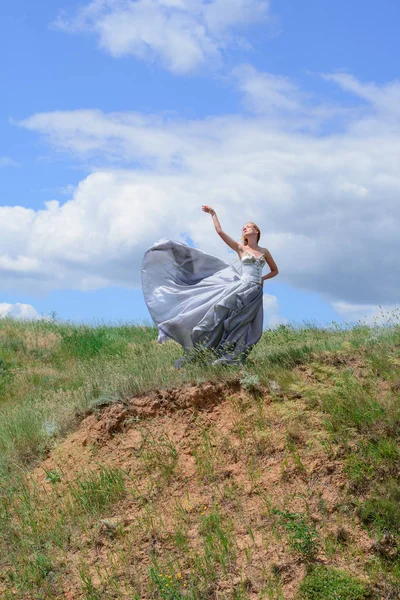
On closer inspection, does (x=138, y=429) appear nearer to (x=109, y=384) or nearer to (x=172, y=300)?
(x=109, y=384)

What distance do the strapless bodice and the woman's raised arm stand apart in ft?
1.06

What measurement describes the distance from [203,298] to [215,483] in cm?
371

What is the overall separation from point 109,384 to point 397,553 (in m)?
5.39

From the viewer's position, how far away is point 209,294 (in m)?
11.2

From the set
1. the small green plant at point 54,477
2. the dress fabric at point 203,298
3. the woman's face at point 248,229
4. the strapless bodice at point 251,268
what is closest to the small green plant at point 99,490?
the small green plant at point 54,477

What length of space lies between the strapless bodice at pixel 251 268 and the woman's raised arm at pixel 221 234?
32 cm

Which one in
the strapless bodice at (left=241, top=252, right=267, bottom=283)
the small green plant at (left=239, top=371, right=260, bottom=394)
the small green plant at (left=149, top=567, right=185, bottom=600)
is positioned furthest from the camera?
the strapless bodice at (left=241, top=252, right=267, bottom=283)

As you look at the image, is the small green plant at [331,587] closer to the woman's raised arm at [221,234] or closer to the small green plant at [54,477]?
the small green plant at [54,477]

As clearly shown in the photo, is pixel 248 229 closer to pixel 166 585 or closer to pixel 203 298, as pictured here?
pixel 203 298

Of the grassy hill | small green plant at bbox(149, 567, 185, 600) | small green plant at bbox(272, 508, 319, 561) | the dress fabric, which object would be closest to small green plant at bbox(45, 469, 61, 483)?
the grassy hill

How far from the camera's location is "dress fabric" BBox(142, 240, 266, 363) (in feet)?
35.2

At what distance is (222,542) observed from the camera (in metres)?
7.10

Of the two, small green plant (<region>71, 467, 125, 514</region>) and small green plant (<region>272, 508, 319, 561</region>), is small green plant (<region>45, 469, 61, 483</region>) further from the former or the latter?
small green plant (<region>272, 508, 319, 561</region>)

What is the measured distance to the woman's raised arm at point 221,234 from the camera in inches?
442
